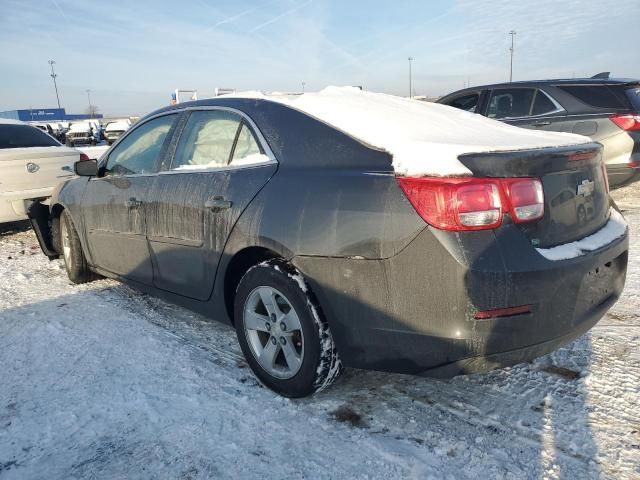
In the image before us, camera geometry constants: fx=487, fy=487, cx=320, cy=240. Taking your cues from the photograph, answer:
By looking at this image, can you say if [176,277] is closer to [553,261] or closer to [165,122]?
[165,122]

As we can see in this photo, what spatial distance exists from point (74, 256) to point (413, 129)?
3.39 meters

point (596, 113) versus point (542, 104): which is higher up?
point (542, 104)

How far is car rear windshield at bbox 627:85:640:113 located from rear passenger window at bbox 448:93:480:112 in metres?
1.88

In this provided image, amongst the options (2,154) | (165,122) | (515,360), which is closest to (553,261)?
(515,360)

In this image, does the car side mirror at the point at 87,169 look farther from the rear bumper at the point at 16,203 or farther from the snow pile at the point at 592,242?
the snow pile at the point at 592,242

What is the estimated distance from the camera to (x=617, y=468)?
1.92 meters

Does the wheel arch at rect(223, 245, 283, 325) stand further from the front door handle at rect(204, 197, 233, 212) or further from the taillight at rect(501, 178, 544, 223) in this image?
the taillight at rect(501, 178, 544, 223)

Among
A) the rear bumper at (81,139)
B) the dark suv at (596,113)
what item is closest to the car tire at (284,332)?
the dark suv at (596,113)

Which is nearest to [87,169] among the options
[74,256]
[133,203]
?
[133,203]

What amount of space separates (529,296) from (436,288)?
1.19ft

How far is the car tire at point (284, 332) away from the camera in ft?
7.62

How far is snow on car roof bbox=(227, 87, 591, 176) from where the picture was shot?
2.03 m

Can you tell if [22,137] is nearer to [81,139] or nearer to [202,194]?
Answer: [202,194]

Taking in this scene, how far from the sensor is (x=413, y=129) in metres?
2.46
